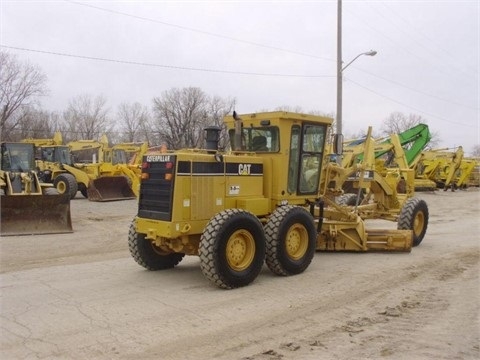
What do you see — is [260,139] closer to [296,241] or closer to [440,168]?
[296,241]

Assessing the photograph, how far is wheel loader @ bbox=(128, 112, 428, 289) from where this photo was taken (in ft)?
22.7

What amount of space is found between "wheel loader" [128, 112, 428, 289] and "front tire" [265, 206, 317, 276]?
0.05ft

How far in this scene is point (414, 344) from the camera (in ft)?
16.2

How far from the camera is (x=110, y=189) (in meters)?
20.8

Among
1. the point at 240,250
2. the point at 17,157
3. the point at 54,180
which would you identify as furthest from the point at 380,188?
the point at 54,180

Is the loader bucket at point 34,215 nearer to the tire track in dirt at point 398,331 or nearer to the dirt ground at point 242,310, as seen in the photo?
the dirt ground at point 242,310

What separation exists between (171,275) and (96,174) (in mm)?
15203

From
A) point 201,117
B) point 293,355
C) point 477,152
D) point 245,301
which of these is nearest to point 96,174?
point 245,301

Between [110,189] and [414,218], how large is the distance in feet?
44.5

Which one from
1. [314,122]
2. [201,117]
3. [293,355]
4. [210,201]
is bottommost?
[293,355]

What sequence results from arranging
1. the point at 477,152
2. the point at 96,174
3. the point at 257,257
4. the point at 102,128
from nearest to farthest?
the point at 257,257
the point at 96,174
the point at 102,128
the point at 477,152

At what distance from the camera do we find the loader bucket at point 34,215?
1202 centimetres

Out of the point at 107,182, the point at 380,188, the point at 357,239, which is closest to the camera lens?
the point at 357,239

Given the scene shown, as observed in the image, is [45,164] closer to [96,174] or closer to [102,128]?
[96,174]
